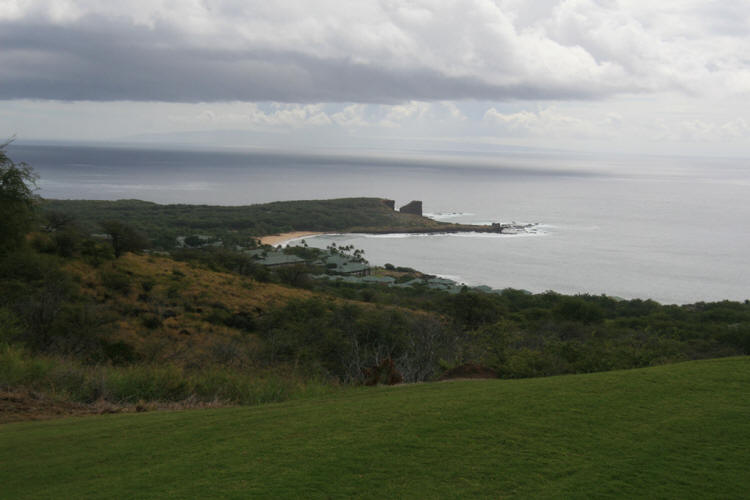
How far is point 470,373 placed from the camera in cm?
936

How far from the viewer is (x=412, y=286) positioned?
45156 millimetres

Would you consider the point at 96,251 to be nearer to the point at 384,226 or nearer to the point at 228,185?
the point at 384,226

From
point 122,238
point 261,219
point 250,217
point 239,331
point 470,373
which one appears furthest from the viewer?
point 261,219

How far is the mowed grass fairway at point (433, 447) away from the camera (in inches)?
162

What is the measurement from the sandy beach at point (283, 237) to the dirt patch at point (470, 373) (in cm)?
6655

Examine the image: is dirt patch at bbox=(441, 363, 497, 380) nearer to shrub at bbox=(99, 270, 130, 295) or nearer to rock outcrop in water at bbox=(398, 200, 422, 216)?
shrub at bbox=(99, 270, 130, 295)

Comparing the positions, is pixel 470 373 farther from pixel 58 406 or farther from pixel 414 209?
pixel 414 209

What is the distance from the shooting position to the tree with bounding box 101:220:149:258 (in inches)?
1181

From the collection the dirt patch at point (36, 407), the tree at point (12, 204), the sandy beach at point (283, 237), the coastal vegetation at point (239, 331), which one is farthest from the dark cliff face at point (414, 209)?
the dirt patch at point (36, 407)

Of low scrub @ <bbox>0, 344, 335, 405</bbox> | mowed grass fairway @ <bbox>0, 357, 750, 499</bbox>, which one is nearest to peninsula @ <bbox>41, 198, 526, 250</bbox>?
low scrub @ <bbox>0, 344, 335, 405</bbox>

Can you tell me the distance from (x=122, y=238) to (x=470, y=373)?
26.7 metres

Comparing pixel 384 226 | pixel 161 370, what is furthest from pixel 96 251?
pixel 384 226

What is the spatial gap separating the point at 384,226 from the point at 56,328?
257 ft

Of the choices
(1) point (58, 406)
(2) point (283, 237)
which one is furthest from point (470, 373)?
(2) point (283, 237)
